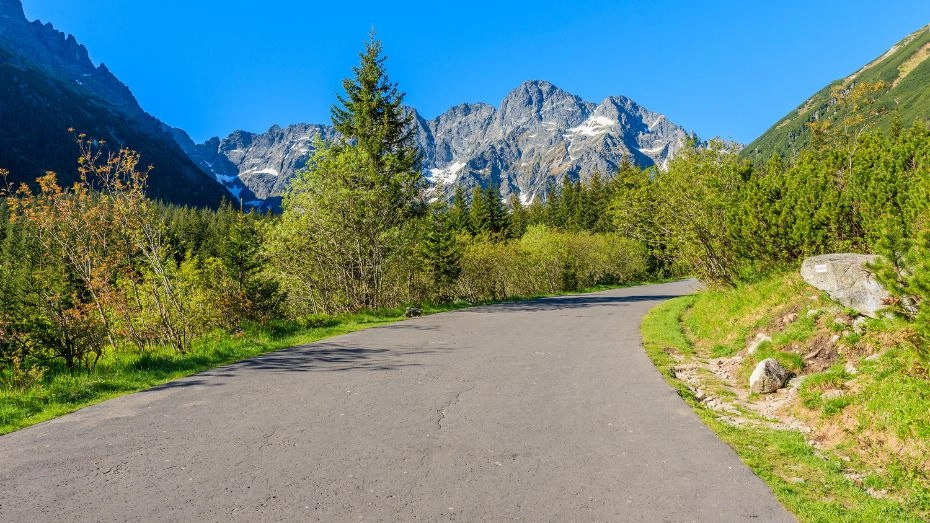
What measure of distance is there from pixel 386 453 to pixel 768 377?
21.7 ft

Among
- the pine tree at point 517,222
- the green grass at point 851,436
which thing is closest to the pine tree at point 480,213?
the pine tree at point 517,222

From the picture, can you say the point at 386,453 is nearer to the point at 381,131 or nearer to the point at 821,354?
the point at 821,354

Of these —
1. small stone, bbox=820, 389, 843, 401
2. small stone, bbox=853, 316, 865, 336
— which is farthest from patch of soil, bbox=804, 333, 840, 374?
small stone, bbox=820, 389, 843, 401

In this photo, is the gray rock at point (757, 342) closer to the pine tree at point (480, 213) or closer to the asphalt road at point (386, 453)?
the asphalt road at point (386, 453)

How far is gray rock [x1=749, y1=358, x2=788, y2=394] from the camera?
8.21 metres

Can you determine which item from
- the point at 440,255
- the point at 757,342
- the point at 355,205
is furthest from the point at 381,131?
the point at 757,342

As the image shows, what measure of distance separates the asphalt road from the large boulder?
3.61 m

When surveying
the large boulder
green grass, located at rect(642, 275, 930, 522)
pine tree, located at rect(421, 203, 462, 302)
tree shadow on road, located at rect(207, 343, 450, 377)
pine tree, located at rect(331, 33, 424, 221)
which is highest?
pine tree, located at rect(331, 33, 424, 221)

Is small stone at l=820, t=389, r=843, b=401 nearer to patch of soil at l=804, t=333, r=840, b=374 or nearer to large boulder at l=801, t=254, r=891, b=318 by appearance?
patch of soil at l=804, t=333, r=840, b=374

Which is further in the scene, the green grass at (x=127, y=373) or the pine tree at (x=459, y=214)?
the pine tree at (x=459, y=214)

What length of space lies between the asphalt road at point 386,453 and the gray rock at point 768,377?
1580mm

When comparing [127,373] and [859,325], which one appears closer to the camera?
[859,325]

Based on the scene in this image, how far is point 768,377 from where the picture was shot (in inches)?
325

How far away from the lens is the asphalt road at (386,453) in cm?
434
